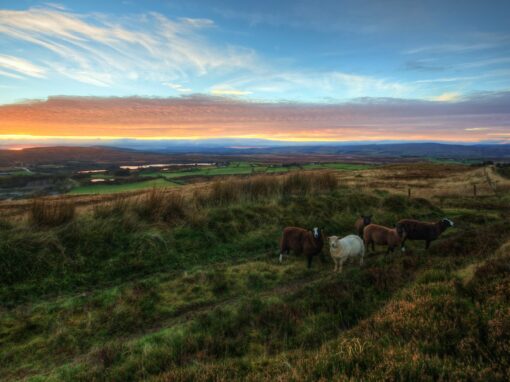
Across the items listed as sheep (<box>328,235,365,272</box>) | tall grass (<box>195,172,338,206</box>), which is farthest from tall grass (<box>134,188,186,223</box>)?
sheep (<box>328,235,365,272</box>)

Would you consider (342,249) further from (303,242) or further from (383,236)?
(383,236)

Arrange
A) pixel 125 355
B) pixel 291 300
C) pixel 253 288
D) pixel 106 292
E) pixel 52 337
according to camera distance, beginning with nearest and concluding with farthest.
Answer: pixel 125 355
pixel 52 337
pixel 291 300
pixel 106 292
pixel 253 288

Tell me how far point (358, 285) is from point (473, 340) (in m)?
3.77

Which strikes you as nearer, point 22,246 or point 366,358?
point 366,358

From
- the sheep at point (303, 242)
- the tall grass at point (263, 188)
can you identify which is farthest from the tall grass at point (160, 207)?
the sheep at point (303, 242)

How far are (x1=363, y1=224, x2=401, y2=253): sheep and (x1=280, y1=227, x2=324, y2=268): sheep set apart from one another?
2685mm

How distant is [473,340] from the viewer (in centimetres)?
405

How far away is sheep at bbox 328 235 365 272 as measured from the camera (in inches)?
390

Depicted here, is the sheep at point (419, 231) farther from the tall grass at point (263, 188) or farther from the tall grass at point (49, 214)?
the tall grass at point (49, 214)

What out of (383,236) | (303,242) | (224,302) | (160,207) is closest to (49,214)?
(160,207)

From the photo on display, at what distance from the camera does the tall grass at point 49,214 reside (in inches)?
443

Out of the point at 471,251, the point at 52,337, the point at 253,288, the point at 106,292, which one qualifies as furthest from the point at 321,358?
the point at 471,251

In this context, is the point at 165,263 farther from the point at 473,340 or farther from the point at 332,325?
the point at 473,340

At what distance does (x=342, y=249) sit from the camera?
32.7 feet
